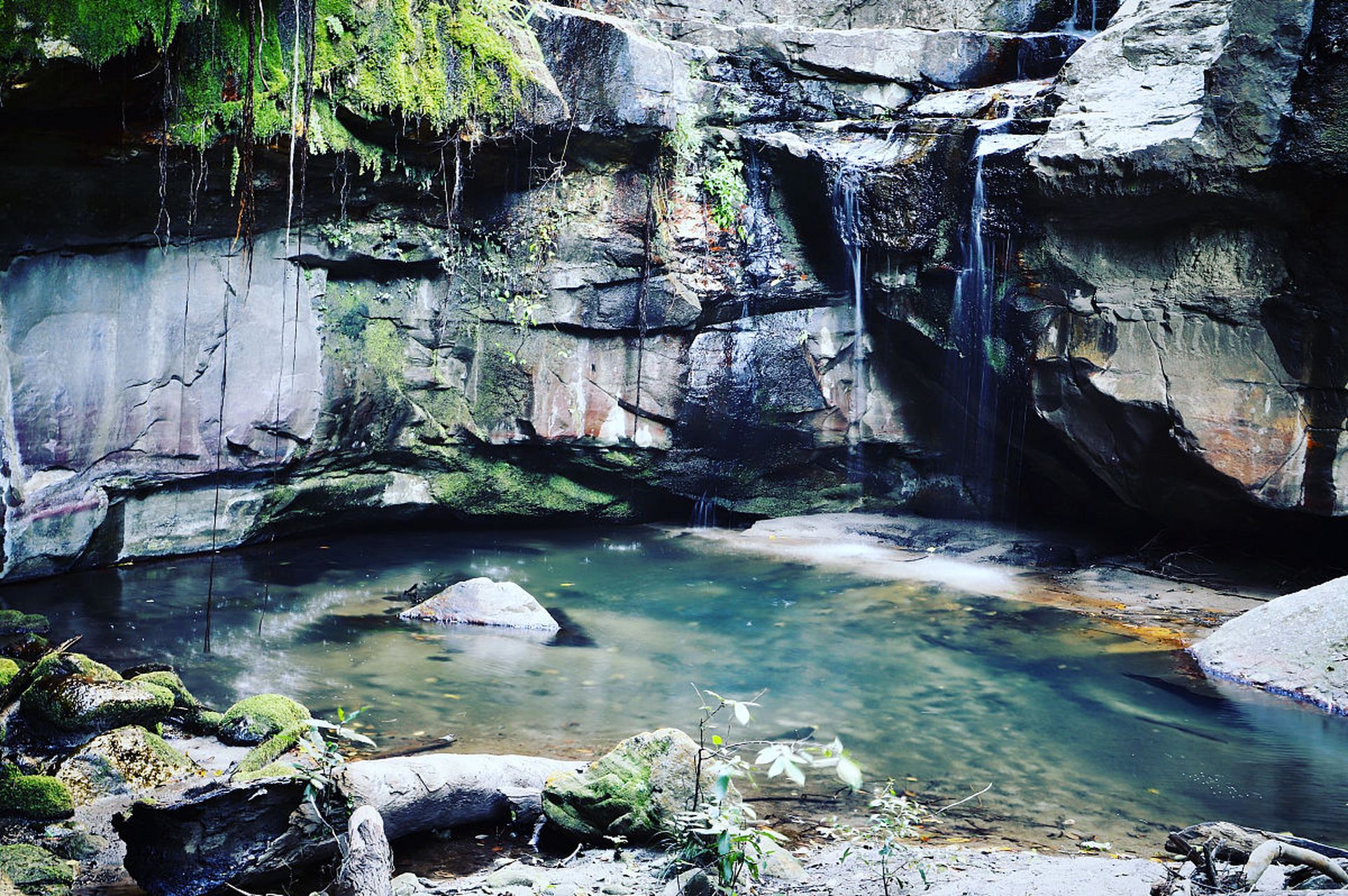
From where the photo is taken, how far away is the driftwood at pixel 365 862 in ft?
9.43

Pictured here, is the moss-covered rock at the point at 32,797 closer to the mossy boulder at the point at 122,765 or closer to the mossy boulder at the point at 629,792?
the mossy boulder at the point at 122,765

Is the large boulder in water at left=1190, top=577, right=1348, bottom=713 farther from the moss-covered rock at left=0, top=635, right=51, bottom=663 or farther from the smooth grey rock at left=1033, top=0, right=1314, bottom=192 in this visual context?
the moss-covered rock at left=0, top=635, right=51, bottom=663

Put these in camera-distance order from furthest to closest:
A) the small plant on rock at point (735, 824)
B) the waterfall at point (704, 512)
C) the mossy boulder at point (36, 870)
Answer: the waterfall at point (704, 512), the mossy boulder at point (36, 870), the small plant on rock at point (735, 824)

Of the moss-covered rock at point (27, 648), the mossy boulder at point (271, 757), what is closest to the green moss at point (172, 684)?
the mossy boulder at point (271, 757)

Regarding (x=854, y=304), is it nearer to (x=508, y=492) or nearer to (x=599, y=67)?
(x=599, y=67)

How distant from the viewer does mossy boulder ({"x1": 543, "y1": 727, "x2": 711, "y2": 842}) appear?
12.7ft

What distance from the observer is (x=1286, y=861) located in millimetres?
2916

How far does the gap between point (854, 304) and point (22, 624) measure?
8.22 meters

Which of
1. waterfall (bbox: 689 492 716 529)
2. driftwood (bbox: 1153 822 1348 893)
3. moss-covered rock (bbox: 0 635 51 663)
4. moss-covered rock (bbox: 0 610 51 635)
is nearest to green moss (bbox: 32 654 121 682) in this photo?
moss-covered rock (bbox: 0 635 51 663)

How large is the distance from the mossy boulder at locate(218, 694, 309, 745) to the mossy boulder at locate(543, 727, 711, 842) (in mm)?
1615

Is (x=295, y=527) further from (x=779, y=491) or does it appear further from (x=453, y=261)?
(x=779, y=491)

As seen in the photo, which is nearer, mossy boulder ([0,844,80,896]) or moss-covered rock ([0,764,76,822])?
mossy boulder ([0,844,80,896])

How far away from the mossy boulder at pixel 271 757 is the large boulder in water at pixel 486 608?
2.67 meters

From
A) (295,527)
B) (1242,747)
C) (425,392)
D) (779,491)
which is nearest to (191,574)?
(295,527)
